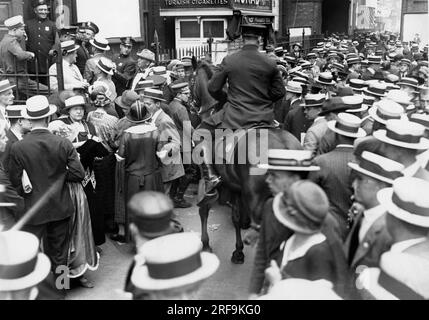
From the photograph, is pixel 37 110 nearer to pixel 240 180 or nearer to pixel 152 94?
pixel 240 180

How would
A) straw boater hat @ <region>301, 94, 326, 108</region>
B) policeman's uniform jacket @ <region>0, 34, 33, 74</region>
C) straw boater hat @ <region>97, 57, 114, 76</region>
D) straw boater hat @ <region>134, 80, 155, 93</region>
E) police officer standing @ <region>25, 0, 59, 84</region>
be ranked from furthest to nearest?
police officer standing @ <region>25, 0, 59, 84</region> < straw boater hat @ <region>97, 57, 114, 76</region> < policeman's uniform jacket @ <region>0, 34, 33, 74</region> < straw boater hat @ <region>134, 80, 155, 93</region> < straw boater hat @ <region>301, 94, 326, 108</region>

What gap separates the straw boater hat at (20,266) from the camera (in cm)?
278

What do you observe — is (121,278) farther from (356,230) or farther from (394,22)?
(394,22)

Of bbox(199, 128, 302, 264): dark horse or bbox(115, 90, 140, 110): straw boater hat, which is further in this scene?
bbox(115, 90, 140, 110): straw boater hat

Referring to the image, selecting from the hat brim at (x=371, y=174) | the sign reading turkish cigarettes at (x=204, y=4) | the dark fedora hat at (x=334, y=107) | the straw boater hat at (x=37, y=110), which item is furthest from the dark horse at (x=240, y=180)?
the sign reading turkish cigarettes at (x=204, y=4)

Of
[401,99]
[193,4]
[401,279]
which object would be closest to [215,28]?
[193,4]

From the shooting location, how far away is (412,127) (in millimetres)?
4547

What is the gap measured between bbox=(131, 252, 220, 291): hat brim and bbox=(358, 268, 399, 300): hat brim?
31.3 inches

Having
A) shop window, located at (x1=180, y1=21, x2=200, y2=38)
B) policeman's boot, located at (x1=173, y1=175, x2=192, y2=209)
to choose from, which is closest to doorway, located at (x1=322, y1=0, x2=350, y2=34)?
shop window, located at (x1=180, y1=21, x2=200, y2=38)

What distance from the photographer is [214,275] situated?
19.2 feet

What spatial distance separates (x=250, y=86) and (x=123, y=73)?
15.4 feet

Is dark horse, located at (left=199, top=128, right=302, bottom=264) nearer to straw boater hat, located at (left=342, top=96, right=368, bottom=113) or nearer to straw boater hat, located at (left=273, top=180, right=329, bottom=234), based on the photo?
straw boater hat, located at (left=342, top=96, right=368, bottom=113)

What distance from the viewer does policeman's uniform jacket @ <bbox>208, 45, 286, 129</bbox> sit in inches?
235

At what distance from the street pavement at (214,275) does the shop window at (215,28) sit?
40.9 feet
